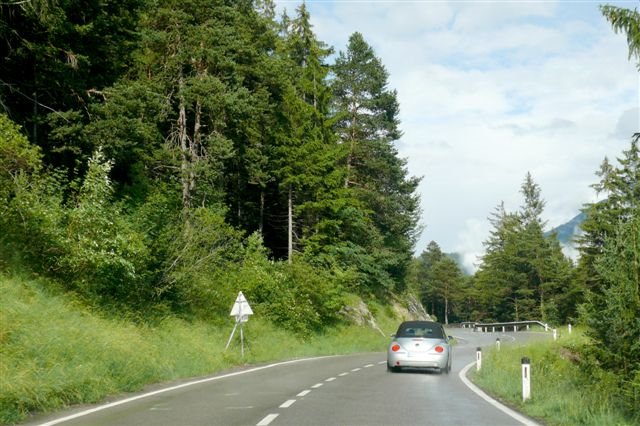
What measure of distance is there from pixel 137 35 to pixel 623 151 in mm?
52715

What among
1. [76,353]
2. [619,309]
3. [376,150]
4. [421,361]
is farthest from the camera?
[376,150]

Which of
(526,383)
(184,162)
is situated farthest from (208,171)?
(526,383)

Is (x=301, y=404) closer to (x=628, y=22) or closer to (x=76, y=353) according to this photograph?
(x=76, y=353)

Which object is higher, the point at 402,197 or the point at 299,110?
the point at 299,110

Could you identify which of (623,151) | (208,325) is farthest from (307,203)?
(623,151)

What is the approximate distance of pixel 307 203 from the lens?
40.7m

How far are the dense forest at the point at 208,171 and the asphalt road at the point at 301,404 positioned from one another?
407 centimetres

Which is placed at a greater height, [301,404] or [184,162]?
[184,162]

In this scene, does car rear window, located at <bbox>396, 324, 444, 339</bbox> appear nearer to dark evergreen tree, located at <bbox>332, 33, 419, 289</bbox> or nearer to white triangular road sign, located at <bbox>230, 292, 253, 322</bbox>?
white triangular road sign, located at <bbox>230, 292, 253, 322</bbox>

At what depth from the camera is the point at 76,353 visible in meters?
12.6

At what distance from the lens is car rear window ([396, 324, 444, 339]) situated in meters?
18.9

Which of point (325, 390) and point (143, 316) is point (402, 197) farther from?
point (325, 390)

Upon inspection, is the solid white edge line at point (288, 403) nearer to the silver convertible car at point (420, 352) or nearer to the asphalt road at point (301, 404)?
the asphalt road at point (301, 404)

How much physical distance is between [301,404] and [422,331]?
8633 mm
